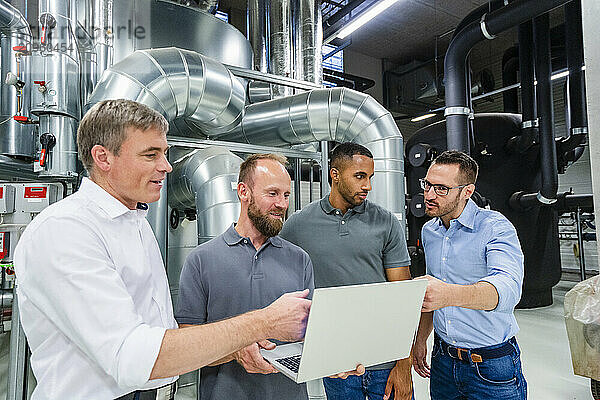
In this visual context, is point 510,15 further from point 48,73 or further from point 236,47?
point 48,73

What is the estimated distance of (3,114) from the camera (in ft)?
11.2

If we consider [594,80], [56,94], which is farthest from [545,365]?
[56,94]

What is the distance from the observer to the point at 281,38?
4.66 metres

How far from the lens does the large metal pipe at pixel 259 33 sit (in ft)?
16.1

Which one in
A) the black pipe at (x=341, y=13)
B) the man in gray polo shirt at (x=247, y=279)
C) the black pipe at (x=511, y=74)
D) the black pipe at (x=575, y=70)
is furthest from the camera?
the black pipe at (x=511, y=74)

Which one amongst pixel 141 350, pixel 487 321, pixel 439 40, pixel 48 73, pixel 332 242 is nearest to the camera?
pixel 141 350

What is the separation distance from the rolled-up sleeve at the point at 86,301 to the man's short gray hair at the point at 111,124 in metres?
0.24

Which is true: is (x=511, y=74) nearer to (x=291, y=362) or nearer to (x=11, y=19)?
(x=11, y=19)

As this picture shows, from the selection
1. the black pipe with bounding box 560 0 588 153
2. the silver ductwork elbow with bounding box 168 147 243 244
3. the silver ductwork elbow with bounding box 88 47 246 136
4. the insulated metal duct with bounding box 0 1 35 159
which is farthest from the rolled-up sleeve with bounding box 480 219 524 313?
the black pipe with bounding box 560 0 588 153

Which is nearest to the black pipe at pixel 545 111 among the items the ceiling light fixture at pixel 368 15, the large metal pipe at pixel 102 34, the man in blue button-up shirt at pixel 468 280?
the ceiling light fixture at pixel 368 15

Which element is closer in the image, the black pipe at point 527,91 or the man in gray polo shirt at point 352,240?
the man in gray polo shirt at point 352,240

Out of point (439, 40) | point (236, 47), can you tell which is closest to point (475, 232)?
point (236, 47)

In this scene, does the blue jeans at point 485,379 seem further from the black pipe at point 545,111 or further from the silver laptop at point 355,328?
the black pipe at point 545,111

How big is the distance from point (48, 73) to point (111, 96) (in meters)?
0.66
